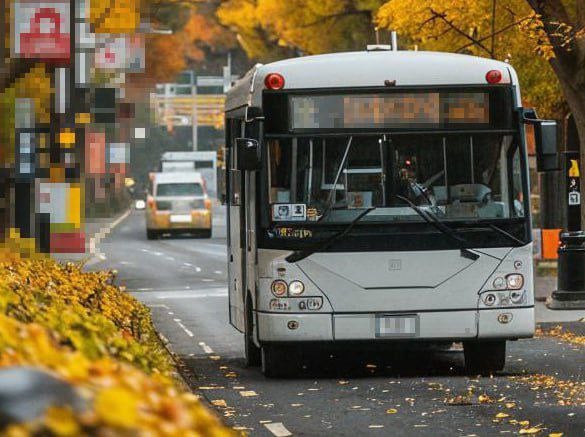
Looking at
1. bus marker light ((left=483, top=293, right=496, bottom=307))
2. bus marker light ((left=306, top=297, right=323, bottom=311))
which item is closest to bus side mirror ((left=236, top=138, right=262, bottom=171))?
bus marker light ((left=306, top=297, right=323, bottom=311))

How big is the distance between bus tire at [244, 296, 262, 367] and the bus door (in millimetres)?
239

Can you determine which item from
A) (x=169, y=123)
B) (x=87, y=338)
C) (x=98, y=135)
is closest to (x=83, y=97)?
(x=98, y=135)

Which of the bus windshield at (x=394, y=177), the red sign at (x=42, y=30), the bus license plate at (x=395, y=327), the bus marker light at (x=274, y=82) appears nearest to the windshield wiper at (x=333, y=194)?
the bus windshield at (x=394, y=177)

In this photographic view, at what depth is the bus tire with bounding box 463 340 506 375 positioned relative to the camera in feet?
48.2

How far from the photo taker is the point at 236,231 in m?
16.4

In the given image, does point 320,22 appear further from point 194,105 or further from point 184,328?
point 194,105

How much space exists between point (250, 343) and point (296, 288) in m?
1.57

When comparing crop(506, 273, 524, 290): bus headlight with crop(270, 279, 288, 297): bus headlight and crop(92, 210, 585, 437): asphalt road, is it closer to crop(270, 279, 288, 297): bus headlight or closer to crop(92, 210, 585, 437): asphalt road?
crop(92, 210, 585, 437): asphalt road

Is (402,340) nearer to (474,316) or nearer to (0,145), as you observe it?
(474,316)

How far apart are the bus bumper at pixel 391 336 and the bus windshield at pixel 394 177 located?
0.82m

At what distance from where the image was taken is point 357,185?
14.0 m

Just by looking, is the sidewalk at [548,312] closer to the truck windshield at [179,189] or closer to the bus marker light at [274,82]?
the bus marker light at [274,82]

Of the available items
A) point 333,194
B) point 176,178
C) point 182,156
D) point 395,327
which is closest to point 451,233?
point 395,327

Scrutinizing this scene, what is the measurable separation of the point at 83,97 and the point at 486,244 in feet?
21.0
